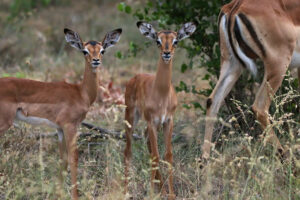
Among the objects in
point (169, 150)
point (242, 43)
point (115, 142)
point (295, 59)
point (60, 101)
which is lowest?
point (169, 150)

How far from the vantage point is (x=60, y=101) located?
5.20 metres

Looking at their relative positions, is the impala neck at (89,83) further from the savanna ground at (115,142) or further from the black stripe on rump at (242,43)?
the black stripe on rump at (242,43)

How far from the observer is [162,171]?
5.44 meters

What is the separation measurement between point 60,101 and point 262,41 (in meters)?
1.87

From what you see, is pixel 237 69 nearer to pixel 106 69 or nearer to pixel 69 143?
pixel 69 143

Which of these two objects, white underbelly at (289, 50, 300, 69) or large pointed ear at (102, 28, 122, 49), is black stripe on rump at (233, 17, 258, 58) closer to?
white underbelly at (289, 50, 300, 69)

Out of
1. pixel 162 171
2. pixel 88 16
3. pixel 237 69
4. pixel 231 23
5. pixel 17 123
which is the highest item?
pixel 88 16

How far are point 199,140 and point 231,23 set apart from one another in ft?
4.28

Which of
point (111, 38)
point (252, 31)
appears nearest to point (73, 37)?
point (111, 38)

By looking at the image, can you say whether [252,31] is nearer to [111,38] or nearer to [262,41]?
[262,41]

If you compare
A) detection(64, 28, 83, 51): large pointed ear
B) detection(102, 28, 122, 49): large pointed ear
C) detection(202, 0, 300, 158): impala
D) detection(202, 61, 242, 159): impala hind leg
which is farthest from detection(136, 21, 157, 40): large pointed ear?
detection(202, 61, 242, 159): impala hind leg

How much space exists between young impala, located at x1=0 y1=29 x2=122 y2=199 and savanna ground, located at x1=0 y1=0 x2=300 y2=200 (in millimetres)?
140

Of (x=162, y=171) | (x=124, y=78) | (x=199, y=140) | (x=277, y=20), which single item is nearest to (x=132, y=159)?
(x=162, y=171)

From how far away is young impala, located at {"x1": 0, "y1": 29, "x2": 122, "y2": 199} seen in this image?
4938mm
